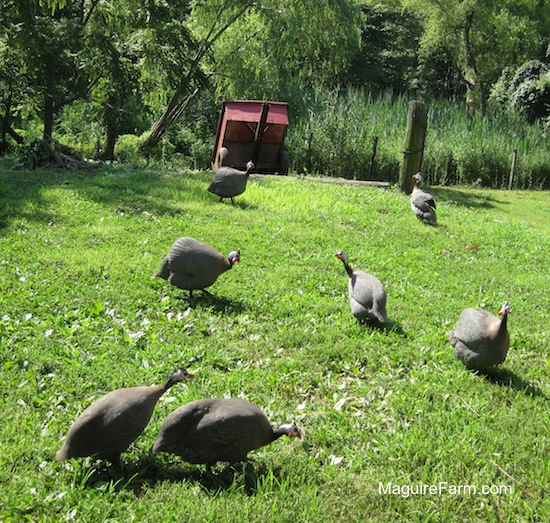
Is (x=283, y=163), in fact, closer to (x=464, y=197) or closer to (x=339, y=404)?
(x=464, y=197)

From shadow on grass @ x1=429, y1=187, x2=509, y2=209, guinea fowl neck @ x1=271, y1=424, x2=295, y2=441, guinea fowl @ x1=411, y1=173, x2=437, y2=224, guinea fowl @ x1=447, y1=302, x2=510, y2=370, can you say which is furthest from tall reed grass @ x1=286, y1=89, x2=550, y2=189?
guinea fowl neck @ x1=271, y1=424, x2=295, y2=441

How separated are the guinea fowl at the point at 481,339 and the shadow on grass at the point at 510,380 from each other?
0.35ft

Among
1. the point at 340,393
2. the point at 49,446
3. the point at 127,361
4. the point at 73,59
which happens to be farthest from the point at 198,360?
the point at 73,59

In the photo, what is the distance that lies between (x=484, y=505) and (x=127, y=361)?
9.03 ft

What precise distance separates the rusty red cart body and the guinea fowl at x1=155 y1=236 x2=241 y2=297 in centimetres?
751

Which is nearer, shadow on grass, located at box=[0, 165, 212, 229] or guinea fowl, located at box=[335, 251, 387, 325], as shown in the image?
guinea fowl, located at box=[335, 251, 387, 325]

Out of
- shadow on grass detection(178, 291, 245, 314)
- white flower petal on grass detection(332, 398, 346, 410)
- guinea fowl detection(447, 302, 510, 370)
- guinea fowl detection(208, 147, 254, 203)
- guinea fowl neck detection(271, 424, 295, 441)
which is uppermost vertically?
guinea fowl detection(208, 147, 254, 203)

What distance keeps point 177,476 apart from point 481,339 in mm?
2630

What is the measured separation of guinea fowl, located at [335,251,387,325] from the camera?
5.62 metres

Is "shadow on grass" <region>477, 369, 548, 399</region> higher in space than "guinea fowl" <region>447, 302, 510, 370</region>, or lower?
lower

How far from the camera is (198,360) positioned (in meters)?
5.00

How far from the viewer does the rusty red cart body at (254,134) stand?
13500 millimetres

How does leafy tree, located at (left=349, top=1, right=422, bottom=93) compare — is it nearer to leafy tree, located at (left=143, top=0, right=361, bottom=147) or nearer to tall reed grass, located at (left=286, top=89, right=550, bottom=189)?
tall reed grass, located at (left=286, top=89, right=550, bottom=189)

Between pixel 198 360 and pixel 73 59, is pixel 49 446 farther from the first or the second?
pixel 73 59
